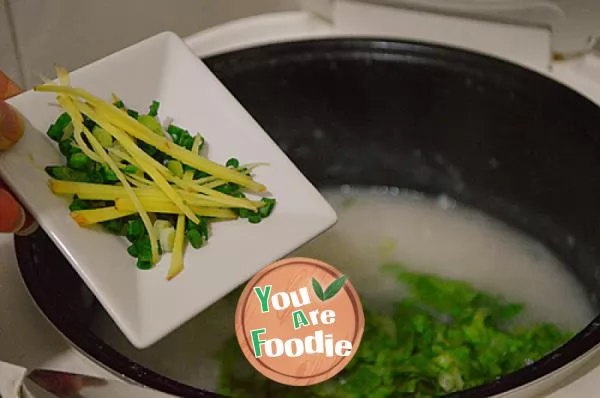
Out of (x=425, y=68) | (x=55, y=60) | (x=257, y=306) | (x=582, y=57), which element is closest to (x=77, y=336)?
(x=257, y=306)

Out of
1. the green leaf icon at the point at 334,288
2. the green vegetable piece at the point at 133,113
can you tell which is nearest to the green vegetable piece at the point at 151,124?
the green vegetable piece at the point at 133,113

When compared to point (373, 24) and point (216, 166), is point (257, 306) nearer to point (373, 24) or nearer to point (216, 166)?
point (216, 166)

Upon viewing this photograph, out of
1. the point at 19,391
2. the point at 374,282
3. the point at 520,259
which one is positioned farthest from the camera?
the point at 520,259

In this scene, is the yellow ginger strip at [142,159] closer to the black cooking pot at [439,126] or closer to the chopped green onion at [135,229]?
the chopped green onion at [135,229]

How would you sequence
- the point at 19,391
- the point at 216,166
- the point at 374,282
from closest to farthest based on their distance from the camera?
the point at 19,391 → the point at 216,166 → the point at 374,282

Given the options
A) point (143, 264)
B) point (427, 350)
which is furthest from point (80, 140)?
point (427, 350)

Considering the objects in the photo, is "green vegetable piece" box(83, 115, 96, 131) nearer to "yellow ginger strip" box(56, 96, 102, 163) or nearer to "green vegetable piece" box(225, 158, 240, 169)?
"yellow ginger strip" box(56, 96, 102, 163)
